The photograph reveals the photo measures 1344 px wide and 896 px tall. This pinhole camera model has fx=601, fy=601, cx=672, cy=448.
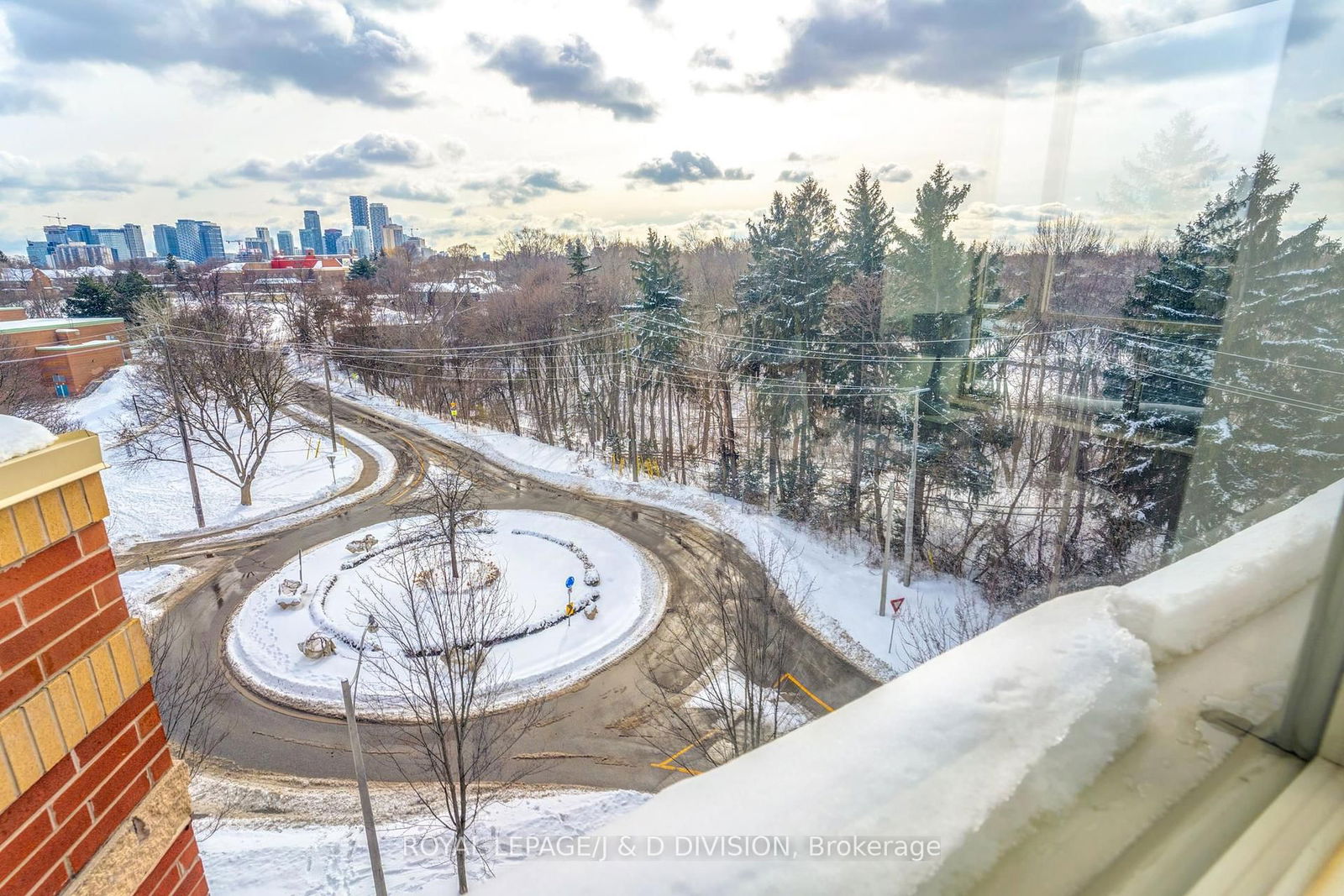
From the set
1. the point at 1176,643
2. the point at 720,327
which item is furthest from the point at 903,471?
the point at 1176,643

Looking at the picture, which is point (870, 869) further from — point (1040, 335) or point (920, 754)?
point (1040, 335)

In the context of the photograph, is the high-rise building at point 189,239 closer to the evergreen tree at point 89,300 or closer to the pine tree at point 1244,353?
the evergreen tree at point 89,300

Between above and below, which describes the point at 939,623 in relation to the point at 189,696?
above

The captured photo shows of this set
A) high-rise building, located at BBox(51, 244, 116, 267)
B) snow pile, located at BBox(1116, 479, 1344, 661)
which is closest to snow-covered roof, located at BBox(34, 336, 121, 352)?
high-rise building, located at BBox(51, 244, 116, 267)

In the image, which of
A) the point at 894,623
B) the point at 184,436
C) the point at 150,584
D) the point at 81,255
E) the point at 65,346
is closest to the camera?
the point at 894,623

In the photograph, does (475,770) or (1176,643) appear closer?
(1176,643)

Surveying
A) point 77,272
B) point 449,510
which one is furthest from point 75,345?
point 449,510

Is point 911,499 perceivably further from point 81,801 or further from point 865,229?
point 81,801
